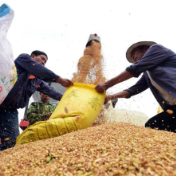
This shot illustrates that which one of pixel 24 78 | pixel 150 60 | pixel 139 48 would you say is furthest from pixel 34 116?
pixel 150 60

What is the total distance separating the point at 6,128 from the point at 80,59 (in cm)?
224

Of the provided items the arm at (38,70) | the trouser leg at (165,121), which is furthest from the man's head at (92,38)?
the trouser leg at (165,121)

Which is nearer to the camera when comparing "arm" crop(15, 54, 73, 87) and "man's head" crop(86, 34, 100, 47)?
"arm" crop(15, 54, 73, 87)

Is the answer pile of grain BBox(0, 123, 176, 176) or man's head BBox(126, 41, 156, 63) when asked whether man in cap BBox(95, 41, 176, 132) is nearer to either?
man's head BBox(126, 41, 156, 63)

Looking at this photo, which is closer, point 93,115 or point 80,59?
point 93,115

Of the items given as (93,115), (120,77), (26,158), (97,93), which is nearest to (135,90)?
(120,77)

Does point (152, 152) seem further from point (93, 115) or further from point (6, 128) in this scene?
point (6, 128)

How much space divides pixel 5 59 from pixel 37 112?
217 cm

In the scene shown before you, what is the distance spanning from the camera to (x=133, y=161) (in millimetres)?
853

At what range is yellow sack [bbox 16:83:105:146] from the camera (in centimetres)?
181

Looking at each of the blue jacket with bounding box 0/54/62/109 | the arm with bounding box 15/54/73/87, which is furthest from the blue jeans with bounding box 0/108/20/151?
the arm with bounding box 15/54/73/87

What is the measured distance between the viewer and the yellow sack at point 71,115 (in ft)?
5.95

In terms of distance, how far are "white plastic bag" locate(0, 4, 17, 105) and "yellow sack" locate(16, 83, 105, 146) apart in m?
0.51

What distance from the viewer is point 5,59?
1630mm
